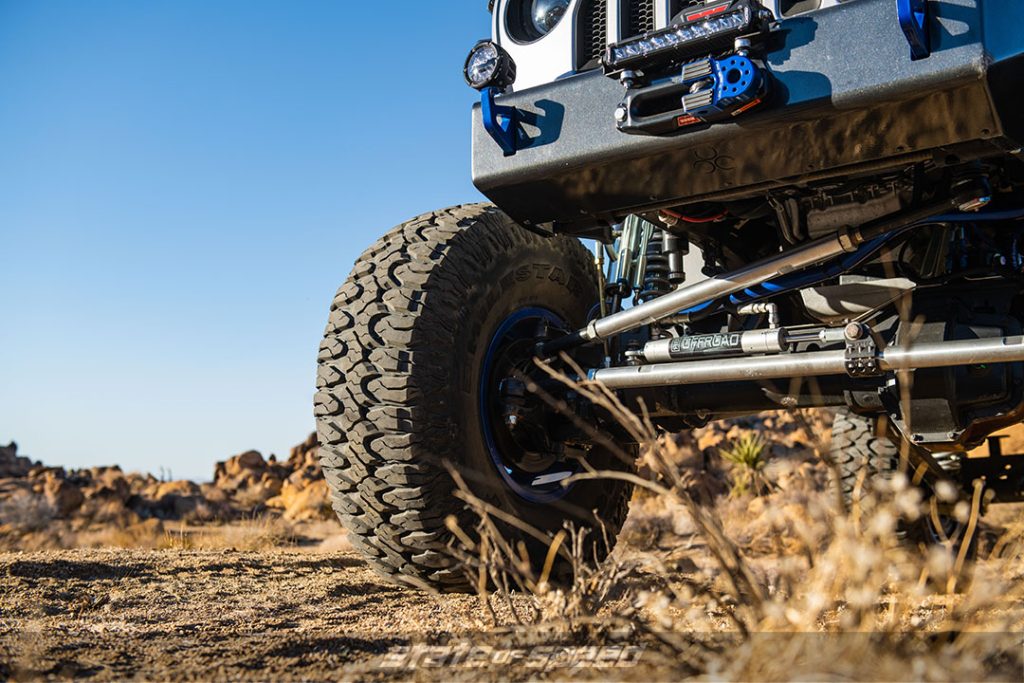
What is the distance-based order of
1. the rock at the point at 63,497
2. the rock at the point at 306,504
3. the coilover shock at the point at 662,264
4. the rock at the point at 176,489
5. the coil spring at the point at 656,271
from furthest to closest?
the rock at the point at 176,489, the rock at the point at 63,497, the rock at the point at 306,504, the coil spring at the point at 656,271, the coilover shock at the point at 662,264

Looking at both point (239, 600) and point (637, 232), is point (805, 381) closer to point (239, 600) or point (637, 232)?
point (637, 232)

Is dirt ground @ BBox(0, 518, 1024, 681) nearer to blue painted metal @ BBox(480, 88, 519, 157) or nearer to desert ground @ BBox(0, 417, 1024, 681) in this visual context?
desert ground @ BBox(0, 417, 1024, 681)

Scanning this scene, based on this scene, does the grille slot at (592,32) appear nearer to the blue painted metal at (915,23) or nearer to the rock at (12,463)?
the blue painted metal at (915,23)

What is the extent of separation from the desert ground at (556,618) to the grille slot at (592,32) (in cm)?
155

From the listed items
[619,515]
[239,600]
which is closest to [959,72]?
[619,515]

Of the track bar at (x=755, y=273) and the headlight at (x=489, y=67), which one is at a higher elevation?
the headlight at (x=489, y=67)

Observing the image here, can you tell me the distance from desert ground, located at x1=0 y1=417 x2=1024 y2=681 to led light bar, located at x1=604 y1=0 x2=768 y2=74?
123cm

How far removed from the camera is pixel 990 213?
322 centimetres

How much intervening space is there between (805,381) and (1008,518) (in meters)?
6.37

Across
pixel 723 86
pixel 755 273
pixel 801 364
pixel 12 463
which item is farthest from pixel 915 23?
pixel 12 463

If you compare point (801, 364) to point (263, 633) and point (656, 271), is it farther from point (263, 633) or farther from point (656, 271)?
point (263, 633)

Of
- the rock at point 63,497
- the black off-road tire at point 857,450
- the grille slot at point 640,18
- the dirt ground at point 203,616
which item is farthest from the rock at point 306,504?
the grille slot at point 640,18

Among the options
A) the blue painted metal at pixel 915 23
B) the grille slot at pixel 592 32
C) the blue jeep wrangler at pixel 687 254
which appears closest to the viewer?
the blue painted metal at pixel 915 23

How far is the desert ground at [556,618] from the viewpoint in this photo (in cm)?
141
